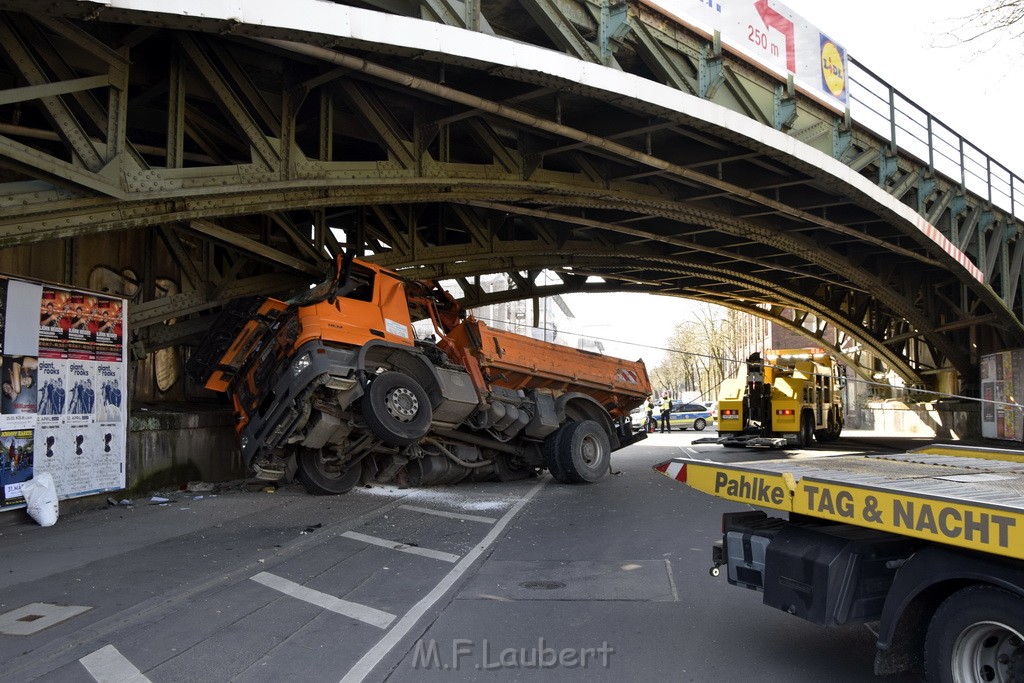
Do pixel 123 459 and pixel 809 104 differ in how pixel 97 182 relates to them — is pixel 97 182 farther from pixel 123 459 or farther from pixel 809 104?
pixel 809 104

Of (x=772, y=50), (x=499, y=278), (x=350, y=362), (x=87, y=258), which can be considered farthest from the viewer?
(x=499, y=278)

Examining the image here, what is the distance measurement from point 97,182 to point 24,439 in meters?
3.29

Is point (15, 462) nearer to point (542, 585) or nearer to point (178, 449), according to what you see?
point (178, 449)

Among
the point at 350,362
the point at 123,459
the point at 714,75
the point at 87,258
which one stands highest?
the point at 714,75

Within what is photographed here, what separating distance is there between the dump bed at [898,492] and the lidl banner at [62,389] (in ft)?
24.1

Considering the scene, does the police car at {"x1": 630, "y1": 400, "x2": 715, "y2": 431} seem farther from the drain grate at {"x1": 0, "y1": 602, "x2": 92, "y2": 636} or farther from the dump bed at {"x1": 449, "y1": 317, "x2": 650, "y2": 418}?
the drain grate at {"x1": 0, "y1": 602, "x2": 92, "y2": 636}

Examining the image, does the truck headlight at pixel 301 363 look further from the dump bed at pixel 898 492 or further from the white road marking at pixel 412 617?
the dump bed at pixel 898 492

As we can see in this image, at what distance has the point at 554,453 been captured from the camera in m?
14.0

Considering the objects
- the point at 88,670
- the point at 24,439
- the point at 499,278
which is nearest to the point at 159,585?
the point at 88,670

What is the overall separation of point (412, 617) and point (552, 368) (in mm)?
8538

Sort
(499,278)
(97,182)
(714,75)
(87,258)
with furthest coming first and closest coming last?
(499,278), (714,75), (87,258), (97,182)

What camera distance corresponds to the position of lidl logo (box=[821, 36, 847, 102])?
564 inches

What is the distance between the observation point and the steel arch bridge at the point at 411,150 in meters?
7.79

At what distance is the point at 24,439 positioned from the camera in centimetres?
906
